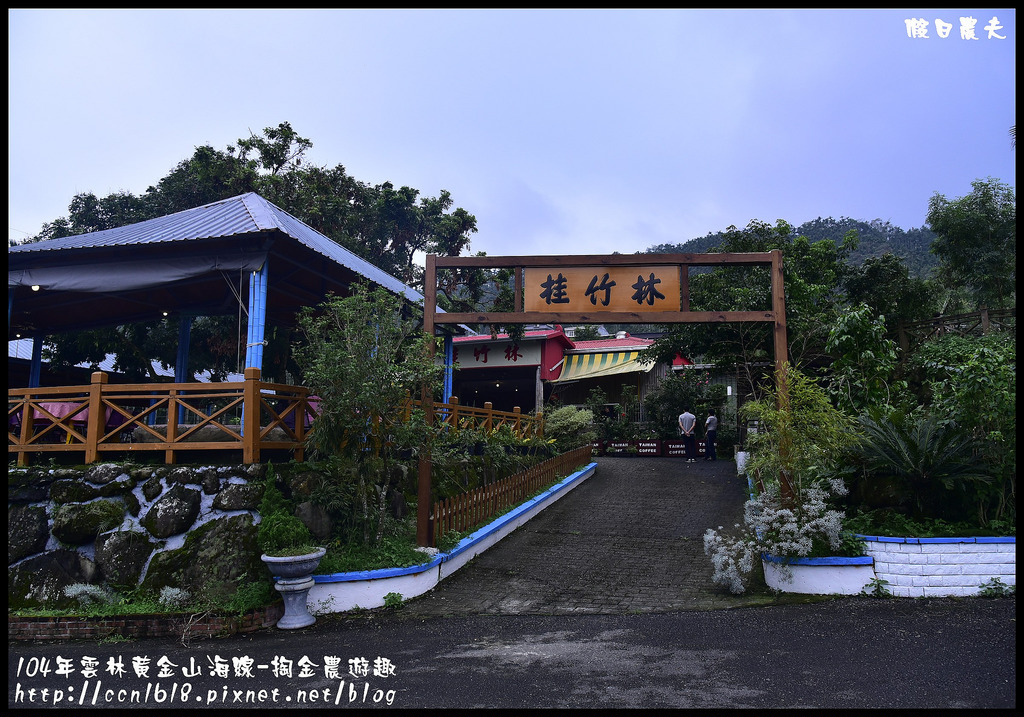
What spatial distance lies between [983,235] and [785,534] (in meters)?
12.7

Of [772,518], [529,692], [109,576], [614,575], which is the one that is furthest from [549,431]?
[529,692]

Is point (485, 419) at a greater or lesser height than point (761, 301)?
lesser

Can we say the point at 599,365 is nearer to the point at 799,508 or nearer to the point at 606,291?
the point at 606,291

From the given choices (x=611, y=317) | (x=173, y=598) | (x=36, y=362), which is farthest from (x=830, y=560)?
(x=36, y=362)

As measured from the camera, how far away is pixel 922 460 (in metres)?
7.16

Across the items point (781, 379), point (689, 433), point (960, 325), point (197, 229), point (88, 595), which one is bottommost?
point (88, 595)

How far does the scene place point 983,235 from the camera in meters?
15.5

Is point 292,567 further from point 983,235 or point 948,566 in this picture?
point 983,235

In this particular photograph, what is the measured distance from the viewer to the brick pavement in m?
7.00

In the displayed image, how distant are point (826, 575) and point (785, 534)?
55cm

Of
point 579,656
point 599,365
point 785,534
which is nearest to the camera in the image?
point 579,656

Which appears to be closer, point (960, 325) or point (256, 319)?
point (256, 319)

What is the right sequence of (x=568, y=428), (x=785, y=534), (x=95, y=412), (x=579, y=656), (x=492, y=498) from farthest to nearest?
(x=568, y=428), (x=492, y=498), (x=95, y=412), (x=785, y=534), (x=579, y=656)

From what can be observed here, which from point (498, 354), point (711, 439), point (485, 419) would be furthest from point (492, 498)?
point (498, 354)
